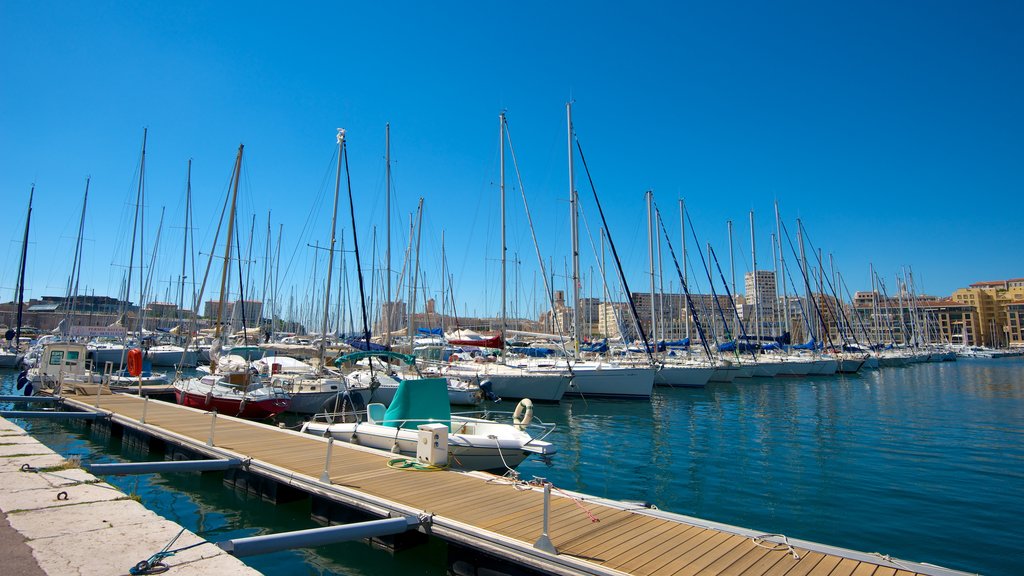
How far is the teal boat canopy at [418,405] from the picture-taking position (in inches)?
563

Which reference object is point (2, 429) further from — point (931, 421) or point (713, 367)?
point (713, 367)

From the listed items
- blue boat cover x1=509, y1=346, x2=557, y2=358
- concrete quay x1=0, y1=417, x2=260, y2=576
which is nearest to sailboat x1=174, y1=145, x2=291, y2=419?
concrete quay x1=0, y1=417, x2=260, y2=576

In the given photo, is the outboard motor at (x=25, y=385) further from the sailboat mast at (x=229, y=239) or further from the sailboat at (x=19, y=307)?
the sailboat at (x=19, y=307)

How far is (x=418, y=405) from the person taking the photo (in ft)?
47.3

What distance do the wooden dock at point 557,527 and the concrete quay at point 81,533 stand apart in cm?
310

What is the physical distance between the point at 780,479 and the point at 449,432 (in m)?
9.33

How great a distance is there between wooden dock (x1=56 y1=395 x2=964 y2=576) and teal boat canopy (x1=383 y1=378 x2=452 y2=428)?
156 centimetres

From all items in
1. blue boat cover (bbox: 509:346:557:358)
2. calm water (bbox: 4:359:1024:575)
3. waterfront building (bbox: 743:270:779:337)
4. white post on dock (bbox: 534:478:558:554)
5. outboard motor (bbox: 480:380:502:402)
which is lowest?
calm water (bbox: 4:359:1024:575)

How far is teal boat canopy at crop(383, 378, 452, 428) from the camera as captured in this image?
14312 mm

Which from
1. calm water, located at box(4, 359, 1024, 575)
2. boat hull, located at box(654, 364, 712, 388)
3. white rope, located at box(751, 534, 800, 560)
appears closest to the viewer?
white rope, located at box(751, 534, 800, 560)

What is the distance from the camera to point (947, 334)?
164 meters

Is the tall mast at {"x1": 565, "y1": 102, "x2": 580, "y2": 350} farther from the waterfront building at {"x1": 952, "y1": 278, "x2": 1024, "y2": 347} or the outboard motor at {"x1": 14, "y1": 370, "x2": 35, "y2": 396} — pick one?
the waterfront building at {"x1": 952, "y1": 278, "x2": 1024, "y2": 347}

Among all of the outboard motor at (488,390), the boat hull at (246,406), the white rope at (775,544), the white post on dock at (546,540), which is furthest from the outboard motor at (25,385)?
the white rope at (775,544)

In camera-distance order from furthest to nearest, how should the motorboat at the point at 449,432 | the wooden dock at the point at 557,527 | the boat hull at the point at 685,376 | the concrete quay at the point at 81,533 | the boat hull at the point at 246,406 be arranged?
the boat hull at the point at 685,376 < the boat hull at the point at 246,406 < the motorboat at the point at 449,432 < the wooden dock at the point at 557,527 < the concrete quay at the point at 81,533
